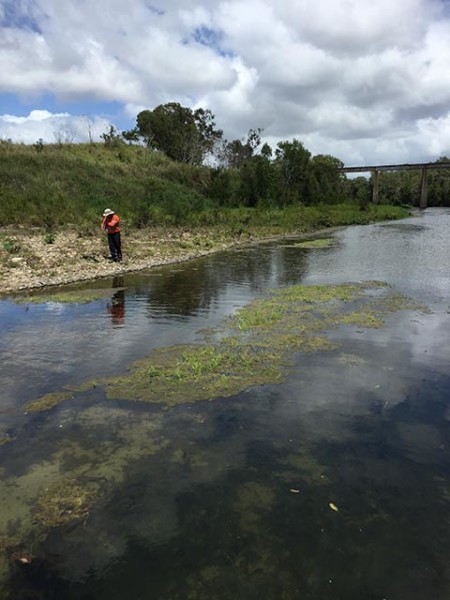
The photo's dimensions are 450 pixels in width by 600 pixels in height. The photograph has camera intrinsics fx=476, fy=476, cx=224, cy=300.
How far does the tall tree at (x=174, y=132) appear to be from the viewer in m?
66.1

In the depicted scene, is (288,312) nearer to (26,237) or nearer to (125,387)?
(125,387)

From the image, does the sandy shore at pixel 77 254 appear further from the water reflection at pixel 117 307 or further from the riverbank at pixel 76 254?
the water reflection at pixel 117 307

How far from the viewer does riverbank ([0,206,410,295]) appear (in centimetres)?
1809

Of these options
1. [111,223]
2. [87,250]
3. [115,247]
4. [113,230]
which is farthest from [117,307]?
[87,250]

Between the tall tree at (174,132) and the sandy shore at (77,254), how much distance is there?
38730mm

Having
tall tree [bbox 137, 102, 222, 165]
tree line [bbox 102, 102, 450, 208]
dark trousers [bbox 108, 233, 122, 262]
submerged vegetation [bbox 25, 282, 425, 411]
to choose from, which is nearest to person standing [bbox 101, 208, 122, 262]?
dark trousers [bbox 108, 233, 122, 262]

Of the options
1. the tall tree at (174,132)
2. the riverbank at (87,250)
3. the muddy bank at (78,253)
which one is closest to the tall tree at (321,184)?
the tall tree at (174,132)

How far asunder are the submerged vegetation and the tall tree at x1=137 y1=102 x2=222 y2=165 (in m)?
53.3

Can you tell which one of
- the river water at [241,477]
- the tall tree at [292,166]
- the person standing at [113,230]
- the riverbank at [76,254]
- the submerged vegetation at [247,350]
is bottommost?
the river water at [241,477]

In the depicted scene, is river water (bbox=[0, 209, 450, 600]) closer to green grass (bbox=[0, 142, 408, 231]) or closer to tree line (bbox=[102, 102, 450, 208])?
green grass (bbox=[0, 142, 408, 231])

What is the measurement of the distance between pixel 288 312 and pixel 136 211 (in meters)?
21.4

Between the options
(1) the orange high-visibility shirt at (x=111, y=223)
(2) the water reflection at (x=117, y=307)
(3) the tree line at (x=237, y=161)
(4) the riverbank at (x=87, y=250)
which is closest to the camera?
(2) the water reflection at (x=117, y=307)

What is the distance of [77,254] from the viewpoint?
2127cm

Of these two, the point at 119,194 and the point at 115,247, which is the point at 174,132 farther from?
the point at 115,247
